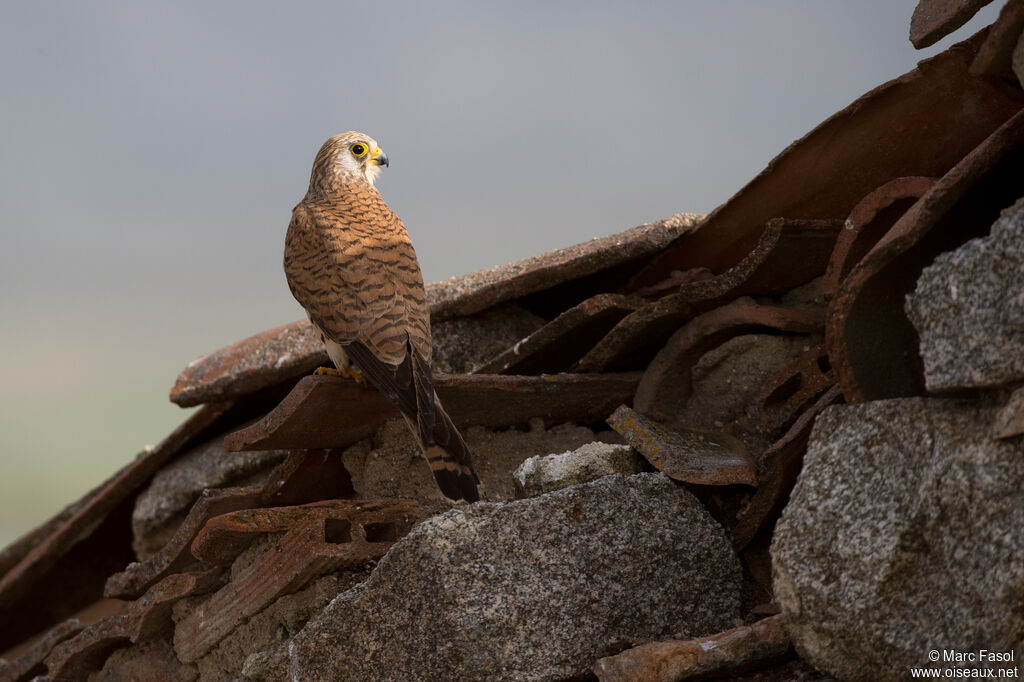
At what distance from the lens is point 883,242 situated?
231 cm

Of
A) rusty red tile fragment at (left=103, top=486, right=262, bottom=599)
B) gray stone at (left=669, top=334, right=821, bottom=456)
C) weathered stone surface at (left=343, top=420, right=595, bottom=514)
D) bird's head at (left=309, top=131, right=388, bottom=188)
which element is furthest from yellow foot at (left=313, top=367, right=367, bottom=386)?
bird's head at (left=309, top=131, right=388, bottom=188)

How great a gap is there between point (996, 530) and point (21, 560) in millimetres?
5889

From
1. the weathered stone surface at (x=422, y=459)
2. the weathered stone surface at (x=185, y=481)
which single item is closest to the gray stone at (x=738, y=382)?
the weathered stone surface at (x=422, y=459)

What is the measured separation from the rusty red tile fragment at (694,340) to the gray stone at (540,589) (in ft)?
1.85

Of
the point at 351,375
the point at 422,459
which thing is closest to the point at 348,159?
the point at 351,375

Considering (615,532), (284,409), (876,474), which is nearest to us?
(876,474)

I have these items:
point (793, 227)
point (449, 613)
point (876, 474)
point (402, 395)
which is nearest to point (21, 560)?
point (402, 395)

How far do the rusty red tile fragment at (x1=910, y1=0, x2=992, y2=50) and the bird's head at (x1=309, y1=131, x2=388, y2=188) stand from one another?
2.81 metres

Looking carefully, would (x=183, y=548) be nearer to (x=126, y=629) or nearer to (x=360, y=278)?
(x=126, y=629)

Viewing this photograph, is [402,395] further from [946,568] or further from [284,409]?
[946,568]

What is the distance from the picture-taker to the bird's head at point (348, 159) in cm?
493

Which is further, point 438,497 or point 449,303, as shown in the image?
point 449,303

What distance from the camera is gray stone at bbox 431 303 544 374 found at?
13.5ft

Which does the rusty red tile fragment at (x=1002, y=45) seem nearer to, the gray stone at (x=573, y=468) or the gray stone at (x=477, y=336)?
the gray stone at (x=573, y=468)
